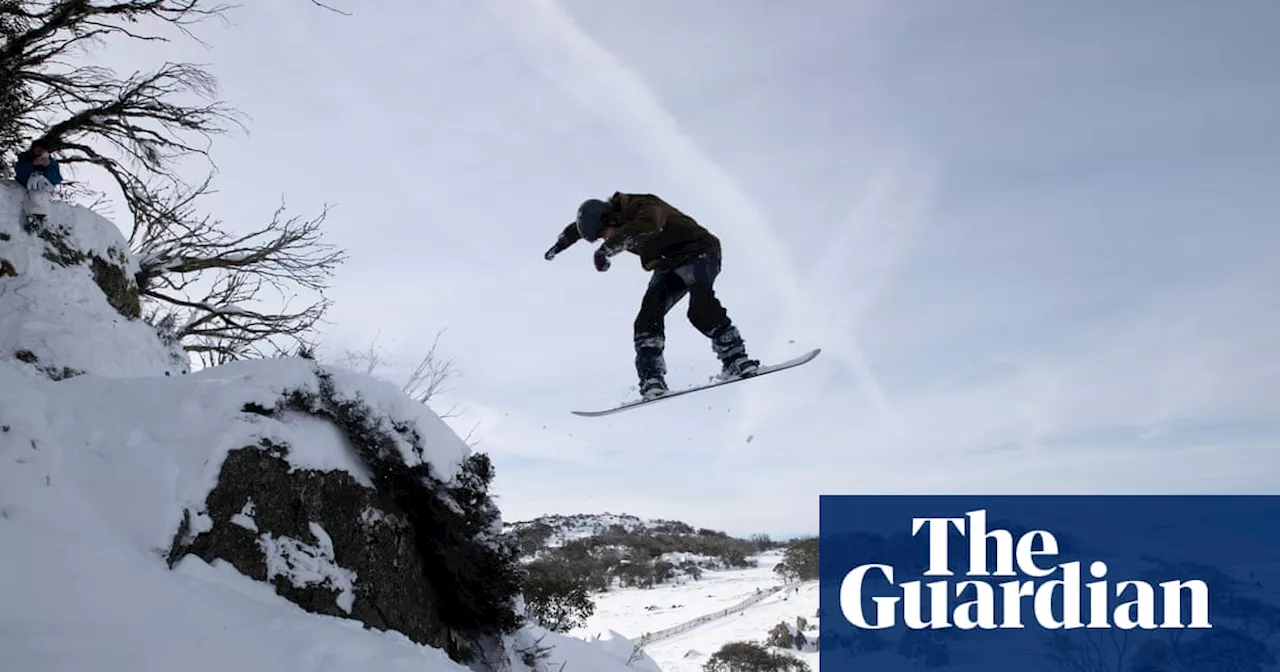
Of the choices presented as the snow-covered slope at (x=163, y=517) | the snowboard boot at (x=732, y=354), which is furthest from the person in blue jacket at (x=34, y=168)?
the snowboard boot at (x=732, y=354)

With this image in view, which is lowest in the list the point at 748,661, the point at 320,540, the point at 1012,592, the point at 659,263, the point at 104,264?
the point at 748,661

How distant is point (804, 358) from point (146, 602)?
5122mm

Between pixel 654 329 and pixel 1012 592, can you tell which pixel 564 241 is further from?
pixel 1012 592

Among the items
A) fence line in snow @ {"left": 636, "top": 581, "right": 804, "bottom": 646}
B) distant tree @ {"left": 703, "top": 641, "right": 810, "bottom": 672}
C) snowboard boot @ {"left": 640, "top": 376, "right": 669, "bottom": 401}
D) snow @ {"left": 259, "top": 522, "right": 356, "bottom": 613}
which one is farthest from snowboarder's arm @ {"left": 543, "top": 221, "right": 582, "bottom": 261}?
fence line in snow @ {"left": 636, "top": 581, "right": 804, "bottom": 646}

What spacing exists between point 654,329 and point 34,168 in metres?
6.68

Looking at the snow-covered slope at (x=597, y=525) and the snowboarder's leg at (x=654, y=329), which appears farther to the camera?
the snow-covered slope at (x=597, y=525)

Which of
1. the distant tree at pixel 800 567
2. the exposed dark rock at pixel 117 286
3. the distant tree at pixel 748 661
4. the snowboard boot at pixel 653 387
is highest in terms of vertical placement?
the exposed dark rock at pixel 117 286

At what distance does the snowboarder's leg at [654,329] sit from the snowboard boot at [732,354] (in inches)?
19.7

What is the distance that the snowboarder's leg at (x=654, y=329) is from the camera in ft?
20.2

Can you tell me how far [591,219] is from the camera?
552cm

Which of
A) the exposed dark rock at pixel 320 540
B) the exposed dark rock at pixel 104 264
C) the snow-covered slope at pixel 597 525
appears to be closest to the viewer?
the exposed dark rock at pixel 320 540

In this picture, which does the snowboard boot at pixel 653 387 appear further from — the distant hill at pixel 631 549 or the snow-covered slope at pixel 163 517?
the distant hill at pixel 631 549

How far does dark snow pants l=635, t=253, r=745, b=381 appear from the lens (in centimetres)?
608

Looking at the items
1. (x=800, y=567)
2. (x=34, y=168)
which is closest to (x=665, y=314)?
(x=34, y=168)
